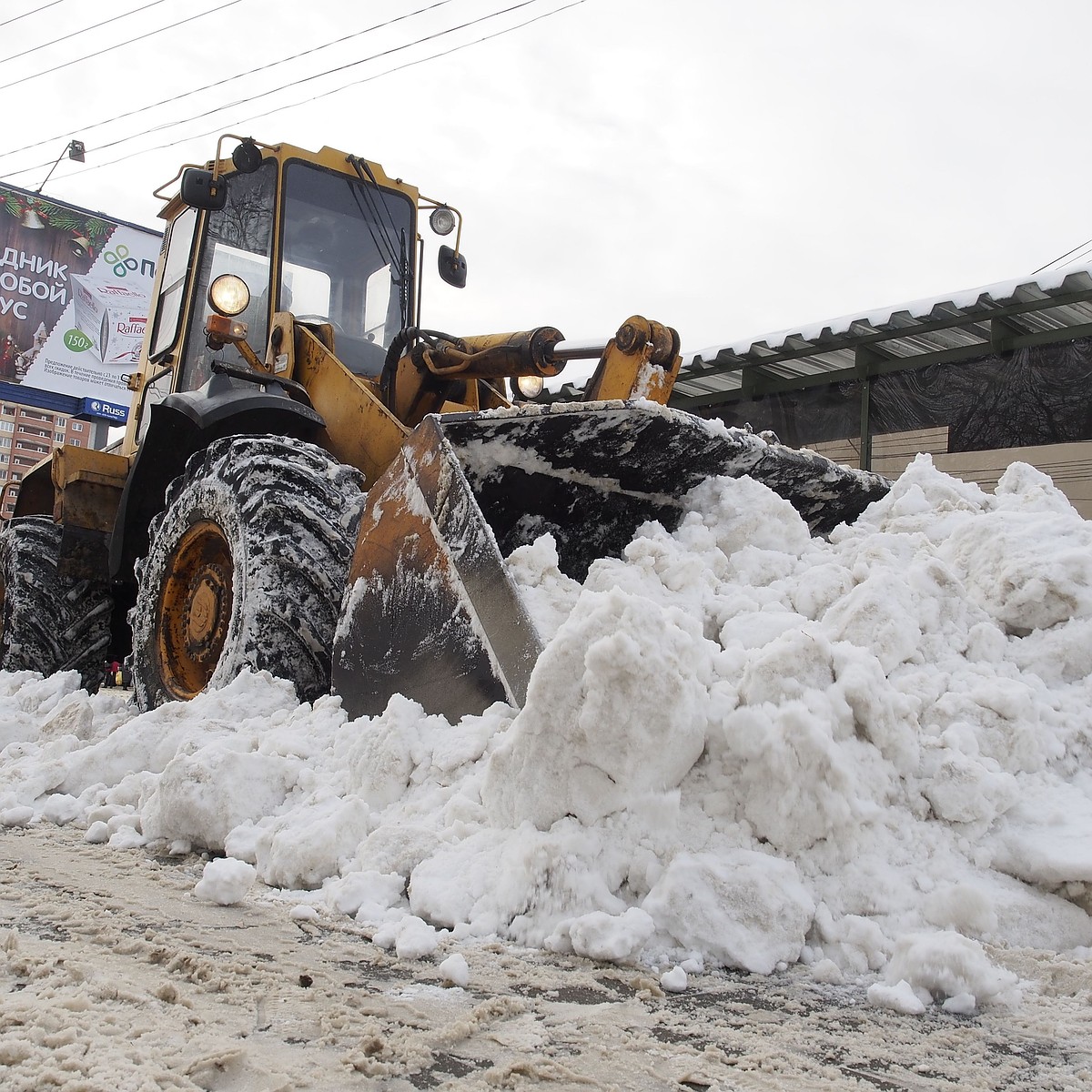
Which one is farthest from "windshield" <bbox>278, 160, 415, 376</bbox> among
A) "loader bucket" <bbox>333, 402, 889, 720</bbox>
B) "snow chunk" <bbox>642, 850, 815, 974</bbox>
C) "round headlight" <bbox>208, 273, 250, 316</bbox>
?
"snow chunk" <bbox>642, 850, 815, 974</bbox>

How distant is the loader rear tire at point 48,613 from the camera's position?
17.2ft

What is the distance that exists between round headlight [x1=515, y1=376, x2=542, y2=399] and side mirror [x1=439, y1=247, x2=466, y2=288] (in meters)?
0.92

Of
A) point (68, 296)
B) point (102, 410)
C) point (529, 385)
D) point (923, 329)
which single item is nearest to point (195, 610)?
point (529, 385)

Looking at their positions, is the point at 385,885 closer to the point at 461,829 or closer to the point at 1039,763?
the point at 461,829

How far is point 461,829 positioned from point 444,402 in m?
2.83

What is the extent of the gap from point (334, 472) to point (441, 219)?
231 cm

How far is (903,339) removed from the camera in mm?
9773

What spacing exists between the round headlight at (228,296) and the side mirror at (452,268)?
4.34 feet

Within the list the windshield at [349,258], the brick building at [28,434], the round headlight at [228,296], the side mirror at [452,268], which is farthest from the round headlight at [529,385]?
the brick building at [28,434]

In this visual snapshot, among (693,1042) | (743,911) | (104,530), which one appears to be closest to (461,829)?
(743,911)

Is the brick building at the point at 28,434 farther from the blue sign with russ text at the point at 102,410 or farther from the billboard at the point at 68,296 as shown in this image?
the billboard at the point at 68,296

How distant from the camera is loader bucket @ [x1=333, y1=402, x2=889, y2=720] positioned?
260 cm

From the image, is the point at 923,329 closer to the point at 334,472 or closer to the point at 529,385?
the point at 529,385

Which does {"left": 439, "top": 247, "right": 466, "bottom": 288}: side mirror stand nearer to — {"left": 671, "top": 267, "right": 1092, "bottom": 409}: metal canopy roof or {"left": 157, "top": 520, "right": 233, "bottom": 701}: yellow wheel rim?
{"left": 157, "top": 520, "right": 233, "bottom": 701}: yellow wheel rim
